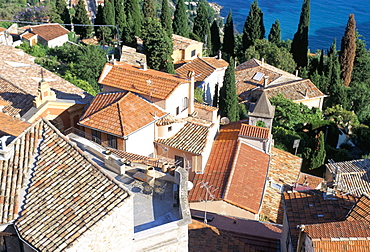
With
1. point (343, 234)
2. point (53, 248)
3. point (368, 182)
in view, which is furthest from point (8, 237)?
point (368, 182)

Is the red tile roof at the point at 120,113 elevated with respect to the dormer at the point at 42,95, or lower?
lower

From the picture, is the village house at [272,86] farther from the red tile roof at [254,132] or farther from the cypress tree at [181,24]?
the red tile roof at [254,132]

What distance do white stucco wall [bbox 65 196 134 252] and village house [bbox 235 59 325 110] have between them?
30.7 metres

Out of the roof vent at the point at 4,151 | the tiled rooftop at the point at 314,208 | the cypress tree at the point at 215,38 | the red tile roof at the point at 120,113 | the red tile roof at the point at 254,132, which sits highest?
the roof vent at the point at 4,151

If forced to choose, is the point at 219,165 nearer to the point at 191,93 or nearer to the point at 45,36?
the point at 191,93

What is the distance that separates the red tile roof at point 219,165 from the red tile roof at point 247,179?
313 millimetres

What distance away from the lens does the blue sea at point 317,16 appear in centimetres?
10388

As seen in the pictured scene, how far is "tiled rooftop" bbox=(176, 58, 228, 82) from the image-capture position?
125 feet

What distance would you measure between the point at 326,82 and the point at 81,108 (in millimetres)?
32895

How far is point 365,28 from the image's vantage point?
106750 millimetres

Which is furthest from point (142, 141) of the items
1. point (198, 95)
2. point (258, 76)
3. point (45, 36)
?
point (45, 36)

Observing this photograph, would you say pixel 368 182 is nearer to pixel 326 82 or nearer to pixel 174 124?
pixel 174 124

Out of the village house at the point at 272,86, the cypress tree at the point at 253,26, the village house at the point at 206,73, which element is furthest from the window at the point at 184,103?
the cypress tree at the point at 253,26

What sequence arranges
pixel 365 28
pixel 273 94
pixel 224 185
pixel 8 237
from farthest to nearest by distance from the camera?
1. pixel 365 28
2. pixel 273 94
3. pixel 224 185
4. pixel 8 237
